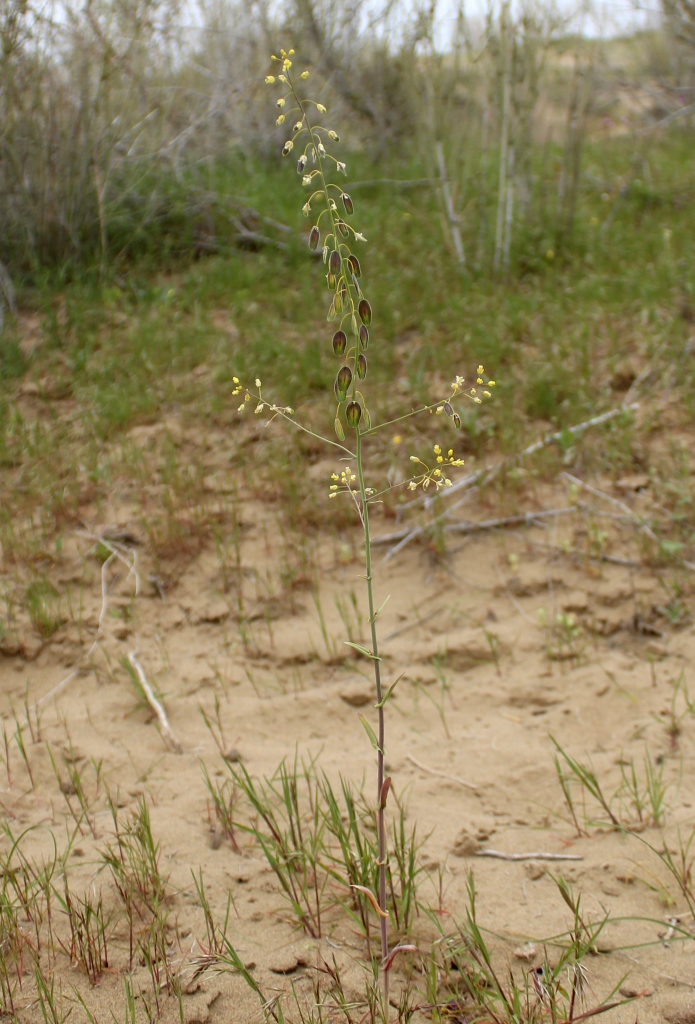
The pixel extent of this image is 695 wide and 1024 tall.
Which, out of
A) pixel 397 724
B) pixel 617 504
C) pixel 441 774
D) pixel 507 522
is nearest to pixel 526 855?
pixel 441 774

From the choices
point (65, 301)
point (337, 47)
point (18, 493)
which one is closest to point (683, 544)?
point (18, 493)

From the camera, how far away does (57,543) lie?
3463 mm

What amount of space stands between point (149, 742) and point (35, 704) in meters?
0.47

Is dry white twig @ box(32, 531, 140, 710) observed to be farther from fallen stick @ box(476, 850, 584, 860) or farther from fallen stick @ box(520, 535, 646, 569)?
fallen stick @ box(520, 535, 646, 569)

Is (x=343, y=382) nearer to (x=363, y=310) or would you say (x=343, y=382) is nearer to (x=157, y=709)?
(x=363, y=310)

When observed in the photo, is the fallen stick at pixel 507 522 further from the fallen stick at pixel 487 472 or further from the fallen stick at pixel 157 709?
the fallen stick at pixel 157 709

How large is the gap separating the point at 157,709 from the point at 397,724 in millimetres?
803

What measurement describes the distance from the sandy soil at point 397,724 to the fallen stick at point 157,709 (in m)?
0.04

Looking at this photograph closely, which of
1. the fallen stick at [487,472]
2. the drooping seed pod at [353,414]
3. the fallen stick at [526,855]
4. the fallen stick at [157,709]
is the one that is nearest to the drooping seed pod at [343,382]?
the drooping seed pod at [353,414]

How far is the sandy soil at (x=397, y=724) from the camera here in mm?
1952

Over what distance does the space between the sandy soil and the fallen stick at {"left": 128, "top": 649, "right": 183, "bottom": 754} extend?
0.04m

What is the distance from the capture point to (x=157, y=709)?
278cm

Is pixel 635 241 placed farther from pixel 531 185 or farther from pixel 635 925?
pixel 635 925

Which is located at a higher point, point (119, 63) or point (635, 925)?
point (119, 63)
